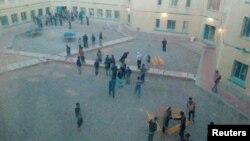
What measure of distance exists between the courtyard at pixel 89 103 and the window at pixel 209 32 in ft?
22.5

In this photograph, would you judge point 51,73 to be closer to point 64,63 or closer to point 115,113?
point 64,63

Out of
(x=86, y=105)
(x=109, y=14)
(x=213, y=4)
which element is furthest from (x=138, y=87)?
(x=109, y=14)

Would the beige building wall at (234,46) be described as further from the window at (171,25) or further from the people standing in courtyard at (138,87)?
the window at (171,25)

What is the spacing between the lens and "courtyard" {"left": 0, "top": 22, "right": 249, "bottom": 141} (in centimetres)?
1277

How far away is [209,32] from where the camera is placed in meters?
28.4

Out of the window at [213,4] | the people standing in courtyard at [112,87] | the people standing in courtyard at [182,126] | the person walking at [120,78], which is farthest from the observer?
the window at [213,4]

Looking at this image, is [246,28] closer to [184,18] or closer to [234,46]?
[234,46]

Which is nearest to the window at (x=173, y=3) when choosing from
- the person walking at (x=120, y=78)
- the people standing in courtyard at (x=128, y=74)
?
the people standing in courtyard at (x=128, y=74)

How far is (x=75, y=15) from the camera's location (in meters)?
39.5

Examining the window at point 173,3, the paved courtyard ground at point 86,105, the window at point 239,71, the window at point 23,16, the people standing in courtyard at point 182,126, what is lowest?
the paved courtyard ground at point 86,105

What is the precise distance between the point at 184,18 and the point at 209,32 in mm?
3638

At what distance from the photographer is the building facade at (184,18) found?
53.6 ft

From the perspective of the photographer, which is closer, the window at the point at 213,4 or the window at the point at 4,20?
the window at the point at 213,4

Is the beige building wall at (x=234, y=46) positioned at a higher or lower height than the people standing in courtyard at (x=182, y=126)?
higher
